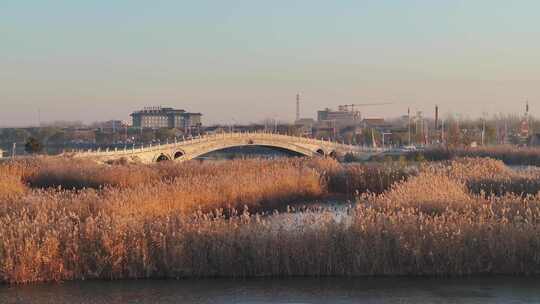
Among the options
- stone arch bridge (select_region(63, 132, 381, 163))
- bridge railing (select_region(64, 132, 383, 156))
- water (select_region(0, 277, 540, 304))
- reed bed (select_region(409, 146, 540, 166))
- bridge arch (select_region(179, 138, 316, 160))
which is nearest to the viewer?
water (select_region(0, 277, 540, 304))

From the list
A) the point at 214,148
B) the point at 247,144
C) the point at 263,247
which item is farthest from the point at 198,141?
the point at 263,247

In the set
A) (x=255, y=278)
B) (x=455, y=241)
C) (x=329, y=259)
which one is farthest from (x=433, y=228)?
(x=255, y=278)

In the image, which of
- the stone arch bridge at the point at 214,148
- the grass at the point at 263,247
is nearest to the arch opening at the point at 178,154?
the stone arch bridge at the point at 214,148

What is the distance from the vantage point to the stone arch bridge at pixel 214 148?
235 ft

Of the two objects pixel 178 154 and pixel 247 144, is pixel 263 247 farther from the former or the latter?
pixel 247 144

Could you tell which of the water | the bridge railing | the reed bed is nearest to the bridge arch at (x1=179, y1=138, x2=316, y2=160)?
the bridge railing

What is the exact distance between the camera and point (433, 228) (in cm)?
1535

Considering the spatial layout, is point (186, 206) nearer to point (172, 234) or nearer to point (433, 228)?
point (172, 234)

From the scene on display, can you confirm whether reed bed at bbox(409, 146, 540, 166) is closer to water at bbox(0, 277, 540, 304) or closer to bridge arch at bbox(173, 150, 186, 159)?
bridge arch at bbox(173, 150, 186, 159)

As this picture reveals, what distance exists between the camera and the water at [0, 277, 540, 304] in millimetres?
13586

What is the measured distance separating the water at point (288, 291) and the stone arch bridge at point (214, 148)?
48061 mm

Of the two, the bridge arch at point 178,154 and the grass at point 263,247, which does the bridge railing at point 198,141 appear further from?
the grass at point 263,247

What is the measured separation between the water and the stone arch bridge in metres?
48.1

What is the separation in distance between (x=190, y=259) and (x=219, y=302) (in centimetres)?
189
